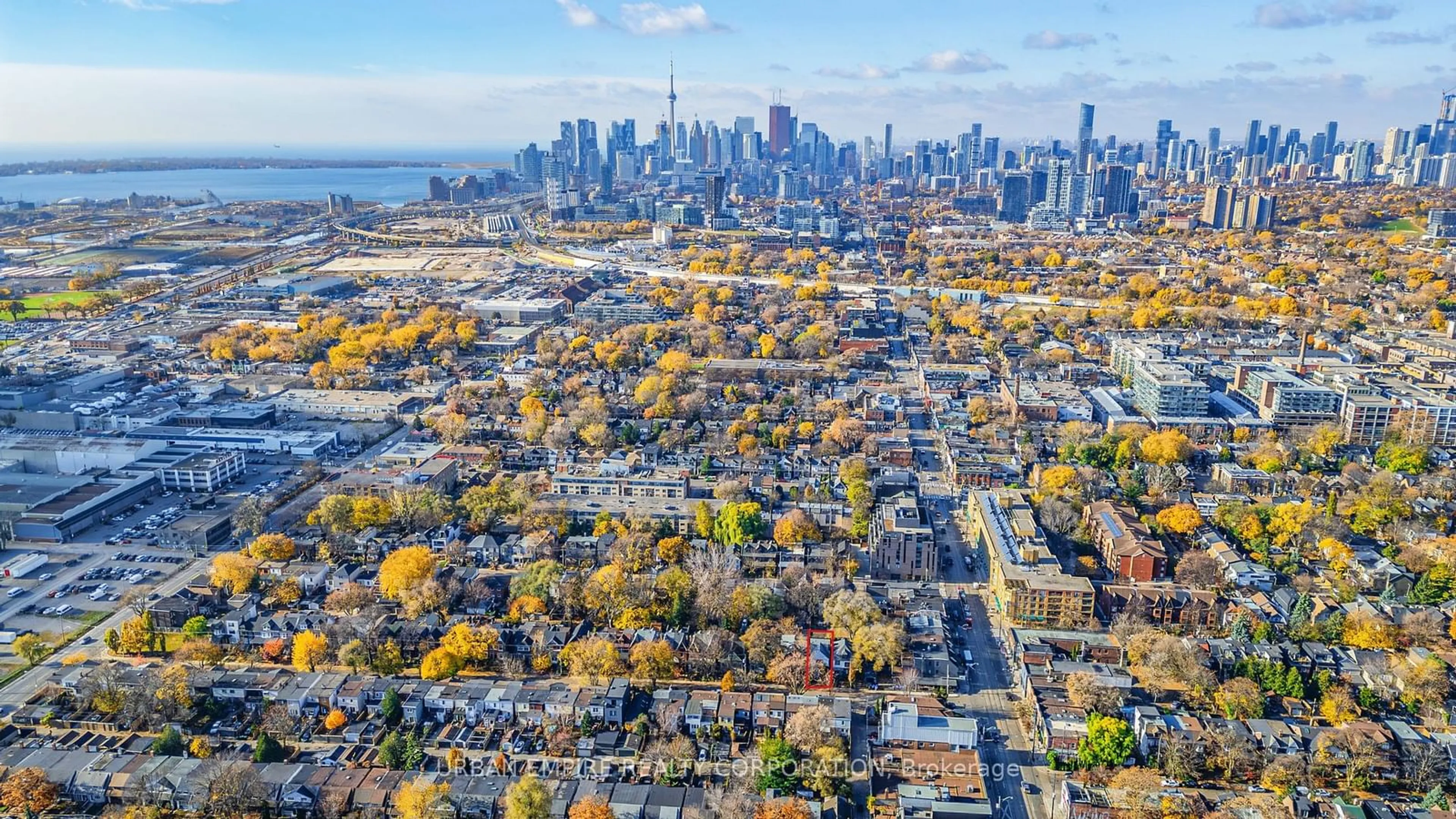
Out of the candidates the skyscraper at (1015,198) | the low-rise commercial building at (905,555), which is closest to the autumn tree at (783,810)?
the low-rise commercial building at (905,555)

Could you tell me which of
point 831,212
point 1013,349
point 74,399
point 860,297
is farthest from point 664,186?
point 74,399

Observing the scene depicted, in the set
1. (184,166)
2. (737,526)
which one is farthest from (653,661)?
(184,166)

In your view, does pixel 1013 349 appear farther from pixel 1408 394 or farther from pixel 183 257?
pixel 183 257

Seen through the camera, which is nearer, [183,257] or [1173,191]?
[183,257]

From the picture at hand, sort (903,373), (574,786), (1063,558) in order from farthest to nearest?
(903,373) → (1063,558) → (574,786)

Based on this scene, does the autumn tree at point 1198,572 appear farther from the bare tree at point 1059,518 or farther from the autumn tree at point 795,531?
the autumn tree at point 795,531

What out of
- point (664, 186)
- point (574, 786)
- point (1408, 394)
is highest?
point (664, 186)

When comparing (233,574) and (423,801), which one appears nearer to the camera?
(423,801)

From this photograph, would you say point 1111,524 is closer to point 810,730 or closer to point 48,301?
point 810,730
